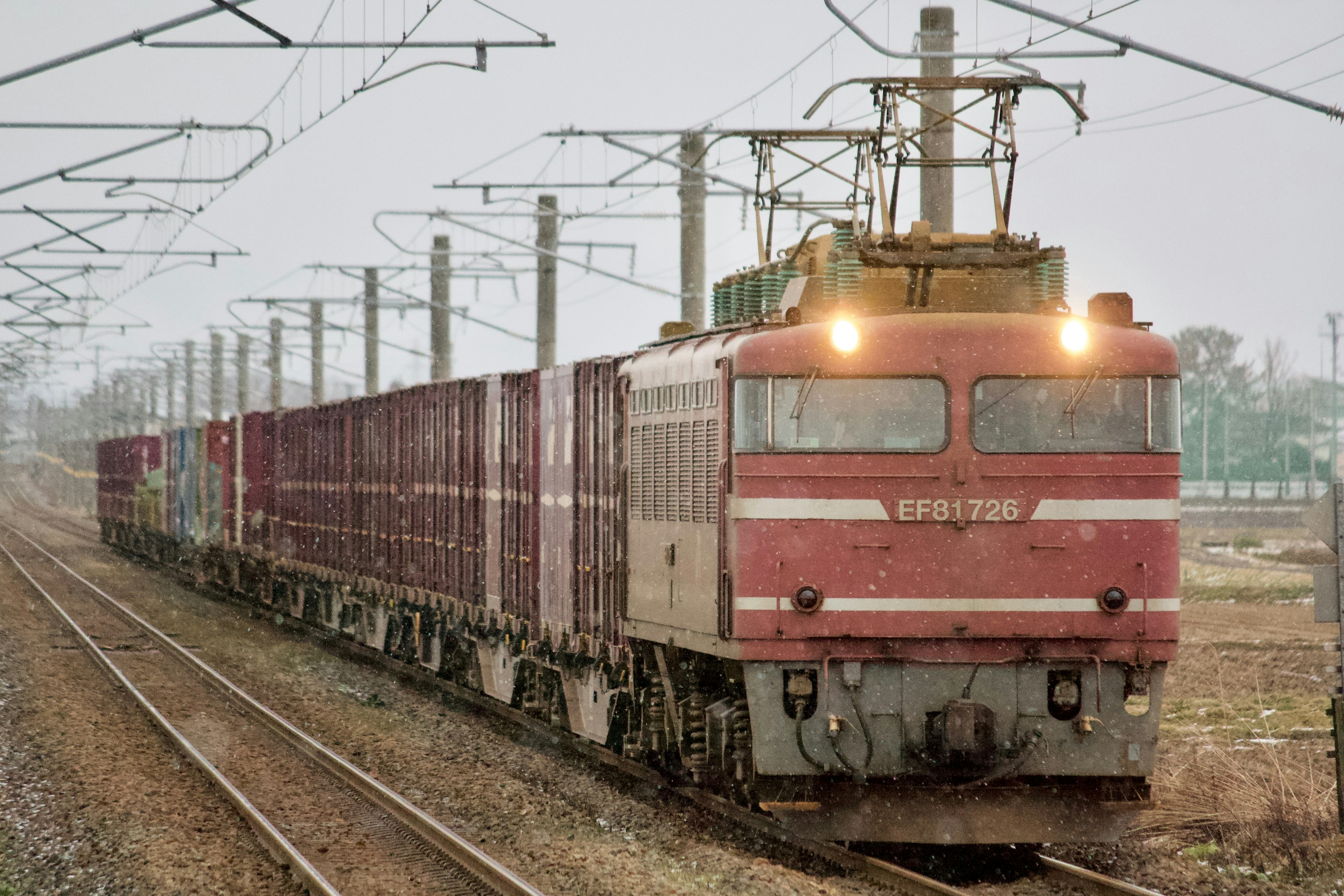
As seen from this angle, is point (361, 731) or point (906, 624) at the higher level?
point (906, 624)

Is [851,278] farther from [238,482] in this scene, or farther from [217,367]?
[217,367]

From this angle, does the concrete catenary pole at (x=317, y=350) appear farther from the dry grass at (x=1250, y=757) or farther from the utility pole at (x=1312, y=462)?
the utility pole at (x=1312, y=462)

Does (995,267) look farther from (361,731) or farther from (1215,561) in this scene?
(1215,561)

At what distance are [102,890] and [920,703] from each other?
16.3 ft

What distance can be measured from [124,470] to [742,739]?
3925cm

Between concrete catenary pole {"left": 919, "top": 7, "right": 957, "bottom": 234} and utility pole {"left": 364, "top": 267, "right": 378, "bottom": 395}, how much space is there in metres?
20.5

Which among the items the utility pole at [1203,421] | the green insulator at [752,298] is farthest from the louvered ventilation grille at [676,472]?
the utility pole at [1203,421]

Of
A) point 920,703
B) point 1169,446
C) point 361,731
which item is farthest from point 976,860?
point 361,731

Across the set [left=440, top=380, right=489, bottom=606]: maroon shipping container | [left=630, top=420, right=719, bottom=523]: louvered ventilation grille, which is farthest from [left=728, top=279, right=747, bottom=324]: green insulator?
[left=440, top=380, right=489, bottom=606]: maroon shipping container

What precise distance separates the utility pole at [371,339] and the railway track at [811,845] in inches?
661

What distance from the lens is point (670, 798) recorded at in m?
11.2

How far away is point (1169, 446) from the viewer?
8945 mm

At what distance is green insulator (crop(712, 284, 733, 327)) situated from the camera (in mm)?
11852

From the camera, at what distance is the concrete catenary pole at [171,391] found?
63.5m
